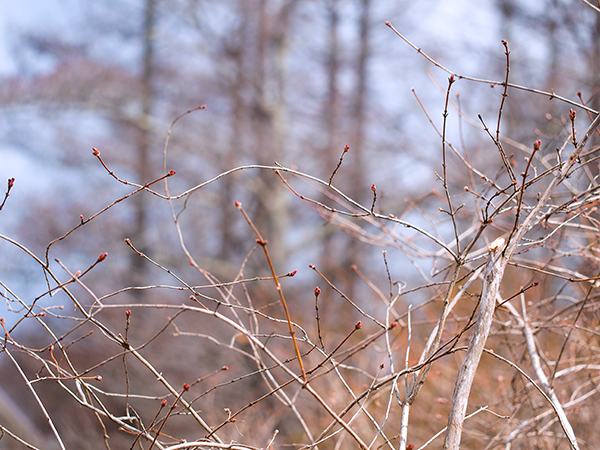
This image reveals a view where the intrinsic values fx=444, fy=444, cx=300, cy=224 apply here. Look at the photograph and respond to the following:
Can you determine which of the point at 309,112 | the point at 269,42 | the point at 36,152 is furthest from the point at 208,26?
the point at 36,152

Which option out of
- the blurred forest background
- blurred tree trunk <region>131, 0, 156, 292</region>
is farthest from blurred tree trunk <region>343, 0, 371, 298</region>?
blurred tree trunk <region>131, 0, 156, 292</region>

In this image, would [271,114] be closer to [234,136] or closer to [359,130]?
[234,136]

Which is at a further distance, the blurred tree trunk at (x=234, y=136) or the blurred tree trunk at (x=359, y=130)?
the blurred tree trunk at (x=359, y=130)

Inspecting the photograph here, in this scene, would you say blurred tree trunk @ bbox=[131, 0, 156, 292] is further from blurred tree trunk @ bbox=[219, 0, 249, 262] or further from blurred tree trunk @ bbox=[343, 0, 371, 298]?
blurred tree trunk @ bbox=[343, 0, 371, 298]

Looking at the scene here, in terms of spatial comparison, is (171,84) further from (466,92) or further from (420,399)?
(420,399)

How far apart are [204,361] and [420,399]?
235 cm

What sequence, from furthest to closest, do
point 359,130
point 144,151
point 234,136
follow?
point 144,151 < point 359,130 < point 234,136

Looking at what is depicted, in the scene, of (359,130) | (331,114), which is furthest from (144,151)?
(359,130)

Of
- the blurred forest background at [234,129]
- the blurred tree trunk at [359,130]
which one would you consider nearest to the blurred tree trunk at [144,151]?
the blurred forest background at [234,129]

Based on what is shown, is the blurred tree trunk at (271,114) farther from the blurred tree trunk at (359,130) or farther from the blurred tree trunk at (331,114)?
the blurred tree trunk at (359,130)

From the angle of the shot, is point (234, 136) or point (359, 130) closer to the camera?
point (234, 136)

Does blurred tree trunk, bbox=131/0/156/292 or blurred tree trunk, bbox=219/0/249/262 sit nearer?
blurred tree trunk, bbox=219/0/249/262

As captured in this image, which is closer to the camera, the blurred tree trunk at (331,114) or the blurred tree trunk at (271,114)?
the blurred tree trunk at (271,114)

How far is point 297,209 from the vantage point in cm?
648
